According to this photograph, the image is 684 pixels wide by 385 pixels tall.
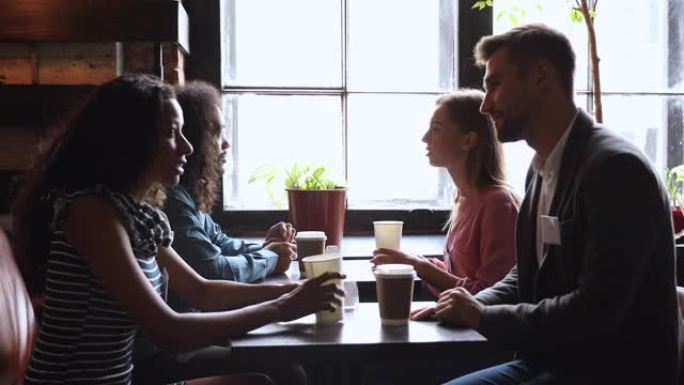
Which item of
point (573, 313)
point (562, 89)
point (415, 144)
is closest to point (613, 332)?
point (573, 313)

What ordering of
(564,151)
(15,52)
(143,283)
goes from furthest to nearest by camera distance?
(15,52) → (564,151) → (143,283)

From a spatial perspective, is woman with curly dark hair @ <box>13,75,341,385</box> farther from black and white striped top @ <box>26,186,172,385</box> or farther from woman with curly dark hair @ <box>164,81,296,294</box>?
woman with curly dark hair @ <box>164,81,296,294</box>

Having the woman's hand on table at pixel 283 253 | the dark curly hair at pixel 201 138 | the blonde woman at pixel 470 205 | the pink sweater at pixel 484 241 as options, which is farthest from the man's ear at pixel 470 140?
the dark curly hair at pixel 201 138

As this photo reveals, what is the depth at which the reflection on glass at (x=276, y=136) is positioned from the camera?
313 centimetres

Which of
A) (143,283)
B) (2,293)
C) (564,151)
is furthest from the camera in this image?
(2,293)

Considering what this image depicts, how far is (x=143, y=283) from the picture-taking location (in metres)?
1.38

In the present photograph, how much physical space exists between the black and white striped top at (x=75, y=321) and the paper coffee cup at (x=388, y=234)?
101 centimetres

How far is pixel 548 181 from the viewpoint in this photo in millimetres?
1737

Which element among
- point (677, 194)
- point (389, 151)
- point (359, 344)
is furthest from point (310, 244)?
point (677, 194)

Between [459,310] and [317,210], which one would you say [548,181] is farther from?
[317,210]

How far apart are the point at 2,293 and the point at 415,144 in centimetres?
175

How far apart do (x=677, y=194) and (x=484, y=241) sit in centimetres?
133

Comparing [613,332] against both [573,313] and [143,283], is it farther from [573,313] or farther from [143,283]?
[143,283]

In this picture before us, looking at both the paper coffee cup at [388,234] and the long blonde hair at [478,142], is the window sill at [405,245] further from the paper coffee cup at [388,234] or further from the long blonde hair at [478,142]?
the long blonde hair at [478,142]
